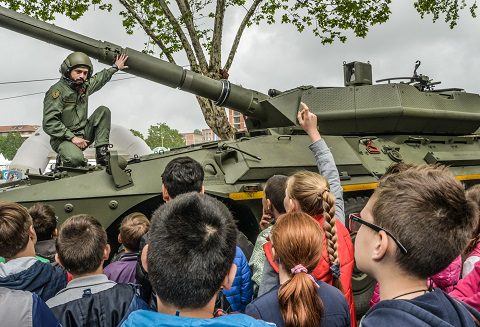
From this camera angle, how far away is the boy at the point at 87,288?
2.62 m

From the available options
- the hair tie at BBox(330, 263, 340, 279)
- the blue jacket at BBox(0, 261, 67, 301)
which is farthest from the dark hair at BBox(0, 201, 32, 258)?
the hair tie at BBox(330, 263, 340, 279)

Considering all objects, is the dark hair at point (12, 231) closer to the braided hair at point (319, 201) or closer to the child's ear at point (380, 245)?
the braided hair at point (319, 201)

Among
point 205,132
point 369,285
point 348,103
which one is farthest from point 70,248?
point 205,132

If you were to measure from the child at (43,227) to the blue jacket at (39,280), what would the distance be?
1065 mm

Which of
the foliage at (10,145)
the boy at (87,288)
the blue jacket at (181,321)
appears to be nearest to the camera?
the blue jacket at (181,321)

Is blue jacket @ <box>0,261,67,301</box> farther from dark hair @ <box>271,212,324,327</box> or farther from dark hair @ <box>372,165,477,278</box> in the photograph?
dark hair @ <box>372,165,477,278</box>

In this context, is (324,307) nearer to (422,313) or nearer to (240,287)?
(240,287)

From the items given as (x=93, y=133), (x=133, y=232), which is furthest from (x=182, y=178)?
(x=93, y=133)

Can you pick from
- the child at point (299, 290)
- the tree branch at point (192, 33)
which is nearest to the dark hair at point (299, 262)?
the child at point (299, 290)

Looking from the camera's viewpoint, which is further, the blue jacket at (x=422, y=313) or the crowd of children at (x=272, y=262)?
the crowd of children at (x=272, y=262)

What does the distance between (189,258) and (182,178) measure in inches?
75.6

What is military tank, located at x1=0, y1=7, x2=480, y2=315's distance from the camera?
19.2ft

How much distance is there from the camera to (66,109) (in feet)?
21.5

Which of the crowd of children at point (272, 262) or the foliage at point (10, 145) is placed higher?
the foliage at point (10, 145)
